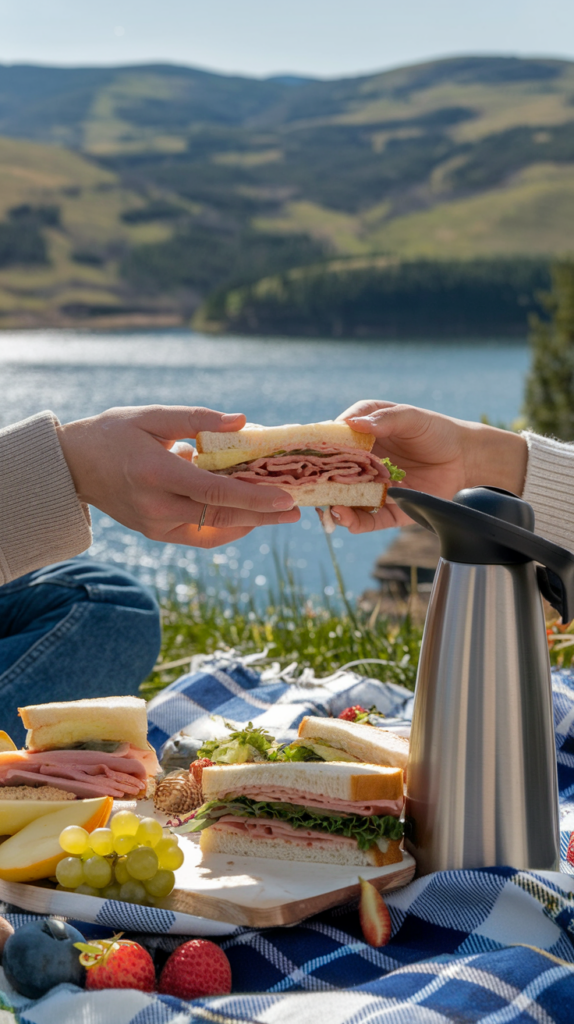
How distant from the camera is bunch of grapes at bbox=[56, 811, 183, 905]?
1.51 metres

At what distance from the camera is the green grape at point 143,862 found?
1503mm

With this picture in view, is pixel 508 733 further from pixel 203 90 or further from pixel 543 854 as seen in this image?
pixel 203 90

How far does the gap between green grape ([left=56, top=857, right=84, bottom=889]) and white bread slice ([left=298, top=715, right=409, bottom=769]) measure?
0.57 metres

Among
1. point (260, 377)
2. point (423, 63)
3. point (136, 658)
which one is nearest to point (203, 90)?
point (423, 63)

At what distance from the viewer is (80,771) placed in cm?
191

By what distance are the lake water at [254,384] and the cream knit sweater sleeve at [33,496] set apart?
23.4 ft

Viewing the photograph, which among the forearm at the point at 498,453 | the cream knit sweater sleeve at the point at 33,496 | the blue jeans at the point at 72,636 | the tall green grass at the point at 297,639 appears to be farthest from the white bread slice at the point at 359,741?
the tall green grass at the point at 297,639

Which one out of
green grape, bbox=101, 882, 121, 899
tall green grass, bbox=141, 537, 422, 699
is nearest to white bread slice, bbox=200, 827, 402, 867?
green grape, bbox=101, 882, 121, 899

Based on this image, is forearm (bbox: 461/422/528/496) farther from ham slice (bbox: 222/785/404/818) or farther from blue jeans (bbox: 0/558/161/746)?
blue jeans (bbox: 0/558/161/746)

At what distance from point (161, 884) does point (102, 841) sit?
0.46ft

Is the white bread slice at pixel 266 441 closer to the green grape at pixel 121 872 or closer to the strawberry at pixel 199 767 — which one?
the strawberry at pixel 199 767

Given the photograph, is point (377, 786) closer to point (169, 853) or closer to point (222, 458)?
point (169, 853)

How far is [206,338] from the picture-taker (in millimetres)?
78625

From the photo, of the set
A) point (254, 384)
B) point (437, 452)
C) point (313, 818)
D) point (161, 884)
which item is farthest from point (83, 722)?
point (254, 384)
